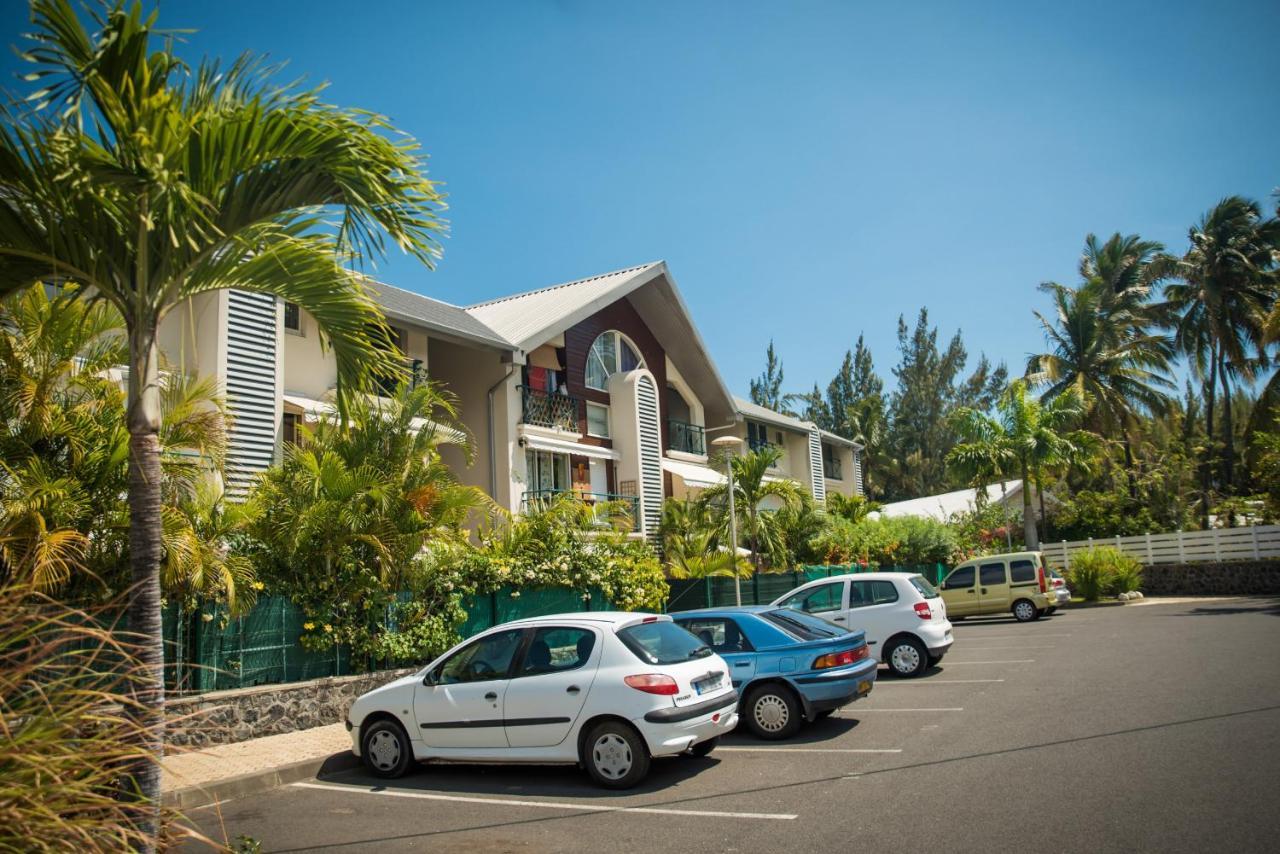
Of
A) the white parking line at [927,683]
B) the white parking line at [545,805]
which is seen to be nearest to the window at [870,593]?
the white parking line at [927,683]

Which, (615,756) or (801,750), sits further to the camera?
(801,750)

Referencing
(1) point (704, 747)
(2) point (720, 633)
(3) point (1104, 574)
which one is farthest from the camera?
(3) point (1104, 574)

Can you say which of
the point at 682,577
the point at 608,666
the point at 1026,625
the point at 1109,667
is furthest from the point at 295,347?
the point at 1026,625

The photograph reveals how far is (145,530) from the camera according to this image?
5.18 m

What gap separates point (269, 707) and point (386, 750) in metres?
2.85

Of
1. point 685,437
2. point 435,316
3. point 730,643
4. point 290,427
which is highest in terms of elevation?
point 435,316

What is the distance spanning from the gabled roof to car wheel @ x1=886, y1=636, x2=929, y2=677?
37.4 ft

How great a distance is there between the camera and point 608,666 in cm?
801

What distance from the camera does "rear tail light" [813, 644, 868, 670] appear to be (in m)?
9.76

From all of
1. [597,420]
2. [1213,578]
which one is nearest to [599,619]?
[597,420]

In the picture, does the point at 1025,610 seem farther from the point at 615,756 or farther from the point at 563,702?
the point at 563,702

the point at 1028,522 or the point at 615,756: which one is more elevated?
the point at 1028,522

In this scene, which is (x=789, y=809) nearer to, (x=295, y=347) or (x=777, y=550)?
(x=295, y=347)

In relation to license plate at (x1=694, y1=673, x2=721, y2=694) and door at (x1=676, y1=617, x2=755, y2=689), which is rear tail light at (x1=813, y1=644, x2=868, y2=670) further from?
license plate at (x1=694, y1=673, x2=721, y2=694)
